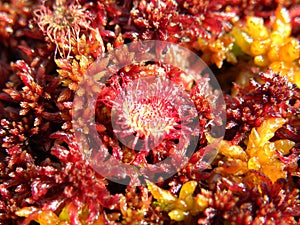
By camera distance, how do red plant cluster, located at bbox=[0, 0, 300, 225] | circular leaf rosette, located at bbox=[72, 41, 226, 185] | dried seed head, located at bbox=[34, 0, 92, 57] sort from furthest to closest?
dried seed head, located at bbox=[34, 0, 92, 57] < circular leaf rosette, located at bbox=[72, 41, 226, 185] < red plant cluster, located at bbox=[0, 0, 300, 225]

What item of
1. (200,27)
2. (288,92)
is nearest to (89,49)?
(200,27)

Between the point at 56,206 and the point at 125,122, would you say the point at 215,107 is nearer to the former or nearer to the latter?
the point at 125,122

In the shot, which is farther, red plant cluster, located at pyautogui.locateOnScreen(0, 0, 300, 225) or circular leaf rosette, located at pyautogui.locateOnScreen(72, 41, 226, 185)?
circular leaf rosette, located at pyautogui.locateOnScreen(72, 41, 226, 185)

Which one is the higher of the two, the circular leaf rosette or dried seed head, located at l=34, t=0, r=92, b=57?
dried seed head, located at l=34, t=0, r=92, b=57

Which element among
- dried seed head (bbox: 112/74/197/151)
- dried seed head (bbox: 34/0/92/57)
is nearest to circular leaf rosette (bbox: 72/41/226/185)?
dried seed head (bbox: 112/74/197/151)

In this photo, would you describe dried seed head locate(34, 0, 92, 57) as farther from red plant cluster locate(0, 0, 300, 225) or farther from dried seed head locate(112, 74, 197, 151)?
dried seed head locate(112, 74, 197, 151)

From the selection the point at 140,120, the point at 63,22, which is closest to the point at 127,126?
the point at 140,120

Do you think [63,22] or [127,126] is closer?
[127,126]

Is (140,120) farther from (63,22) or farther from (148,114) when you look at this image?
(63,22)
